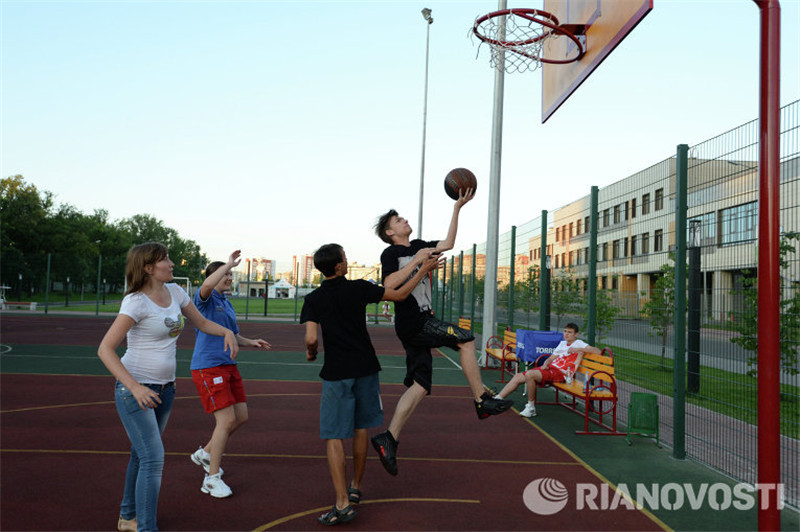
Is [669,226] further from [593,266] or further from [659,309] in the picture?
[659,309]

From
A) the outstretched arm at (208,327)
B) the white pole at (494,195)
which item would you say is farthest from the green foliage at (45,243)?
the outstretched arm at (208,327)

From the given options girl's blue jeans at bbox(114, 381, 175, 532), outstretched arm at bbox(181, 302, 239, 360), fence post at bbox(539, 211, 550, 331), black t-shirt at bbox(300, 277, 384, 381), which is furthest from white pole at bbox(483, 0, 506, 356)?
girl's blue jeans at bbox(114, 381, 175, 532)

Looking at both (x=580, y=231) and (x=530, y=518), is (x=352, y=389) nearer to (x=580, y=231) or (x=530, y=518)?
(x=530, y=518)

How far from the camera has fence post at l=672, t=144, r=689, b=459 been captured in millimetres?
5590

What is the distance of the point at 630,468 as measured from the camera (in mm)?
5332

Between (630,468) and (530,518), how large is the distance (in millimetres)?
1782

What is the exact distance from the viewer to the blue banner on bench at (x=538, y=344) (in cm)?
911

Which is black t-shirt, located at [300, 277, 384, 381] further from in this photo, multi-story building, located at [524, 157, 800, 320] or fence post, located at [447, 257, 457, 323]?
fence post, located at [447, 257, 457, 323]

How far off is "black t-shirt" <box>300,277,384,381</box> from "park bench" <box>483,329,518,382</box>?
21.5 feet

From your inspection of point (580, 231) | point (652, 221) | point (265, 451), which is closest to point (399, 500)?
point (265, 451)

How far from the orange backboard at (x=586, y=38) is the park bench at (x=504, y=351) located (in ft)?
14.1

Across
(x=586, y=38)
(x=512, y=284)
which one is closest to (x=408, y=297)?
(x=586, y=38)

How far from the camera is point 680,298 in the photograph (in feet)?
18.5

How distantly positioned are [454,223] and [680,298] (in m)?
2.67
